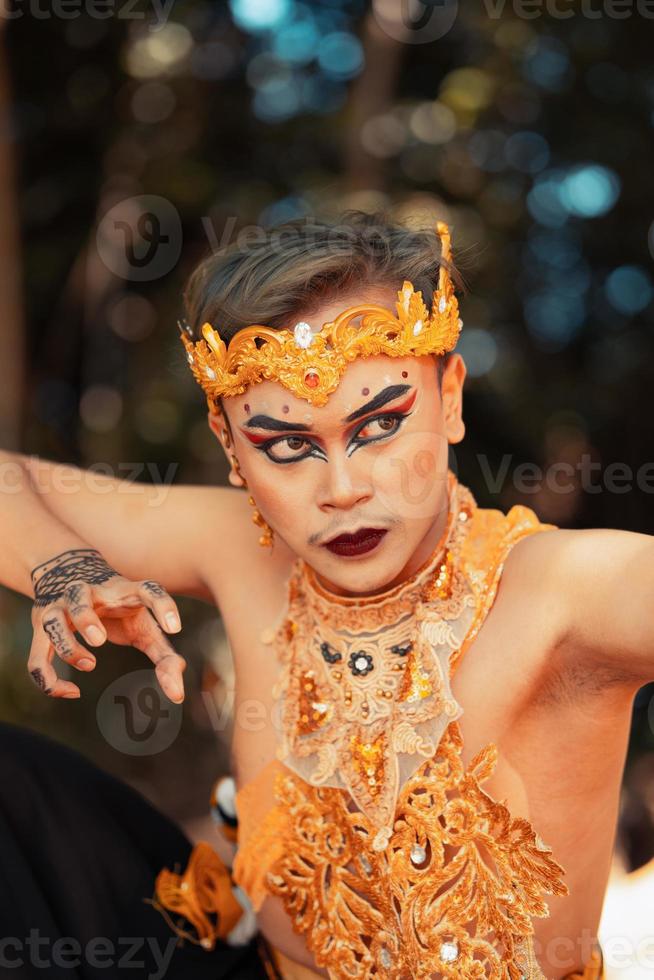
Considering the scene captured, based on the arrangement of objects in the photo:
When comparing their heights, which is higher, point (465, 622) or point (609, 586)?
point (609, 586)

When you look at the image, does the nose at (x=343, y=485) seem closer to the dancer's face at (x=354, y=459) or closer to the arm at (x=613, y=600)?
the dancer's face at (x=354, y=459)

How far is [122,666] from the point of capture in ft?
12.4

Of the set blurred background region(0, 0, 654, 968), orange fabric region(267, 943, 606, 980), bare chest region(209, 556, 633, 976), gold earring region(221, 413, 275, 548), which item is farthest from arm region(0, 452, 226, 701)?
blurred background region(0, 0, 654, 968)

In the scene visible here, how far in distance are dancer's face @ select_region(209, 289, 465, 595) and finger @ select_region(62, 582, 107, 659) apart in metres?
0.27

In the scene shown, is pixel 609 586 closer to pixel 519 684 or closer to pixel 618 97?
pixel 519 684

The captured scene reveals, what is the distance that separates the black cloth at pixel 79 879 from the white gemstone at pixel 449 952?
0.52 metres

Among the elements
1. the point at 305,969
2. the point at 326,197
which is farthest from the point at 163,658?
the point at 326,197

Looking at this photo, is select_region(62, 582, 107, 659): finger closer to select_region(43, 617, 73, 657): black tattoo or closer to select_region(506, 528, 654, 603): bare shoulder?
select_region(43, 617, 73, 657): black tattoo

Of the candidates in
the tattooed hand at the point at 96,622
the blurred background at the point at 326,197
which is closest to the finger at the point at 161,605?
the tattooed hand at the point at 96,622

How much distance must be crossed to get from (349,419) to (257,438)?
0.13 meters

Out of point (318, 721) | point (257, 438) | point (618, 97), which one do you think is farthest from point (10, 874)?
point (618, 97)

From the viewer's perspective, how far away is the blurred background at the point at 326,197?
351 cm

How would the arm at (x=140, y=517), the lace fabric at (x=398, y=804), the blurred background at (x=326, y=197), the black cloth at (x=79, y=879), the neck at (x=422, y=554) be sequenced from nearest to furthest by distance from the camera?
the lace fabric at (x=398, y=804)
the neck at (x=422, y=554)
the black cloth at (x=79, y=879)
the arm at (x=140, y=517)
the blurred background at (x=326, y=197)

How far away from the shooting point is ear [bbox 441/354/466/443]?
1.50 metres
